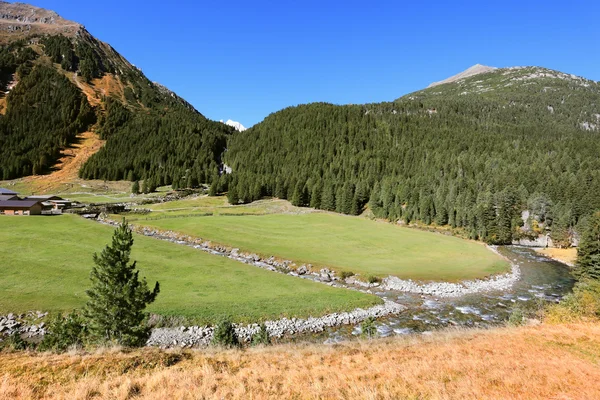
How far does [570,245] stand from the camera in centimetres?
9481

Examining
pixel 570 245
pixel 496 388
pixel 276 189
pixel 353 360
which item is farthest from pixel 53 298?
pixel 570 245

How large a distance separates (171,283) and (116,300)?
17.8 m

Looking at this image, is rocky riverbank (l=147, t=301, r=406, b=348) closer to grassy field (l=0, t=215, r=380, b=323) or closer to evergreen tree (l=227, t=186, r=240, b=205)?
grassy field (l=0, t=215, r=380, b=323)

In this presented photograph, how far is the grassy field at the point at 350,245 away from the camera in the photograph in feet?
178

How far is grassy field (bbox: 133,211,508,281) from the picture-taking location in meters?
54.2

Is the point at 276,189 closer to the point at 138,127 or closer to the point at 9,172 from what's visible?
the point at 138,127

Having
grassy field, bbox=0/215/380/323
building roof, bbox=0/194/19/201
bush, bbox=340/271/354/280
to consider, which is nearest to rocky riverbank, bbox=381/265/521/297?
bush, bbox=340/271/354/280

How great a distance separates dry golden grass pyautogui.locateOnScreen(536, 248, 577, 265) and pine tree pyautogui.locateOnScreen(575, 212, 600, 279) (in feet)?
66.9

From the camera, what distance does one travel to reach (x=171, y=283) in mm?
39438

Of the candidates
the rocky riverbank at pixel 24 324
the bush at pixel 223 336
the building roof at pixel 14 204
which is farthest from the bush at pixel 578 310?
the building roof at pixel 14 204

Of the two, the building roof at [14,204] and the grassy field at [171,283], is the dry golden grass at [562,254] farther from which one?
the building roof at [14,204]

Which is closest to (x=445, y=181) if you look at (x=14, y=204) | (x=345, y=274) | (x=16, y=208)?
(x=345, y=274)

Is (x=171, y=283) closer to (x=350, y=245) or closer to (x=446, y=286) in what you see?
(x=350, y=245)

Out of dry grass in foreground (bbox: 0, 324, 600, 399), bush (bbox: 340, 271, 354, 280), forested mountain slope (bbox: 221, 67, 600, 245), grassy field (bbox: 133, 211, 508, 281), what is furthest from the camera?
forested mountain slope (bbox: 221, 67, 600, 245)
